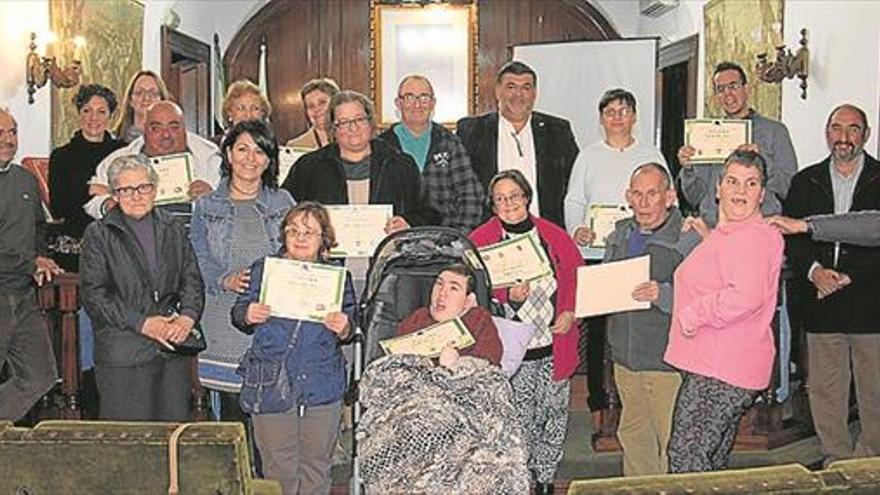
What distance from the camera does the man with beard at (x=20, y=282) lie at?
4871 millimetres

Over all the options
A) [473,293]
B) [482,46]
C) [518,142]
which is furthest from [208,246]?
[482,46]

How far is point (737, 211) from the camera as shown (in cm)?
371

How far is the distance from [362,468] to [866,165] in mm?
2777

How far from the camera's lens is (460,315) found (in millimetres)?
4047

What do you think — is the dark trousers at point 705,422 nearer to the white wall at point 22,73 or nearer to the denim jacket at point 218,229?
the denim jacket at point 218,229

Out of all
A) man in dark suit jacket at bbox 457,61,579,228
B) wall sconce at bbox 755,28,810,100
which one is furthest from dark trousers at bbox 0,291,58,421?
wall sconce at bbox 755,28,810,100

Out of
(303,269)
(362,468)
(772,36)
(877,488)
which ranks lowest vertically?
(362,468)

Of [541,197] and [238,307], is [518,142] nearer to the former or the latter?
[541,197]

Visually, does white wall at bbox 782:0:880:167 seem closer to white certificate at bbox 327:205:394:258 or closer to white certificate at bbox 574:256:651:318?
white certificate at bbox 574:256:651:318

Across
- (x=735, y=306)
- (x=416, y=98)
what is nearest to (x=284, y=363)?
(x=735, y=306)

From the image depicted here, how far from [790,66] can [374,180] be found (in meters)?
3.84

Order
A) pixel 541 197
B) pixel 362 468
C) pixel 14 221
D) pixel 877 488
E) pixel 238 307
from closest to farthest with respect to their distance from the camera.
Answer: pixel 877 488 → pixel 362 468 → pixel 238 307 → pixel 14 221 → pixel 541 197

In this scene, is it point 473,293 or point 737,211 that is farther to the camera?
point 473,293

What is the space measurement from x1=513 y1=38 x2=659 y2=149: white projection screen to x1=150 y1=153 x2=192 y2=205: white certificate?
19.3 ft
